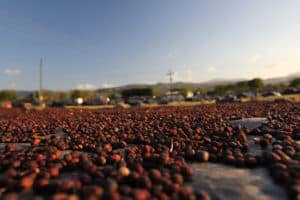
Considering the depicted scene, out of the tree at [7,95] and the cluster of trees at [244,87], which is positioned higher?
the cluster of trees at [244,87]

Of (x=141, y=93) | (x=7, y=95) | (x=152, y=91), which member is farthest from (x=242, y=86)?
(x=7, y=95)

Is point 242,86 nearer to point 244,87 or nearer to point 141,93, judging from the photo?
point 244,87

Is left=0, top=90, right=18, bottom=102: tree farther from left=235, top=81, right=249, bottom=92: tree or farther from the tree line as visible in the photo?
left=235, top=81, right=249, bottom=92: tree

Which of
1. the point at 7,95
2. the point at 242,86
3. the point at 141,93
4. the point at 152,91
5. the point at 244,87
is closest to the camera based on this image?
the point at 7,95

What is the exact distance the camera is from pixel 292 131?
417 cm

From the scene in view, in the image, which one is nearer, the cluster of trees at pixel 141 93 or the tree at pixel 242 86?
the tree at pixel 242 86

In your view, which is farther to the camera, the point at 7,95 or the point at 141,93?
the point at 141,93

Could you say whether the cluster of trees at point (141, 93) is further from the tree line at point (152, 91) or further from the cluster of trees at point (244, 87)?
the cluster of trees at point (244, 87)

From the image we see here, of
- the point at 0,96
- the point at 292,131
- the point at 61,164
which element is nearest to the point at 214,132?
the point at 292,131

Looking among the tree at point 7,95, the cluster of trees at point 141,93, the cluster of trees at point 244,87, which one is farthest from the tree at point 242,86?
the tree at point 7,95

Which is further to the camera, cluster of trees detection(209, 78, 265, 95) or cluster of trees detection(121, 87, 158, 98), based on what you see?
cluster of trees detection(121, 87, 158, 98)

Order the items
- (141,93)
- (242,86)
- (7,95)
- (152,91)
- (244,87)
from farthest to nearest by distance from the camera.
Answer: (141,93) < (152,91) < (242,86) < (244,87) < (7,95)

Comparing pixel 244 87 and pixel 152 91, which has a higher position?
pixel 244 87

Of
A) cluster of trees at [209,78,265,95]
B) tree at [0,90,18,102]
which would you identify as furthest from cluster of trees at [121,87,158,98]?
tree at [0,90,18,102]
